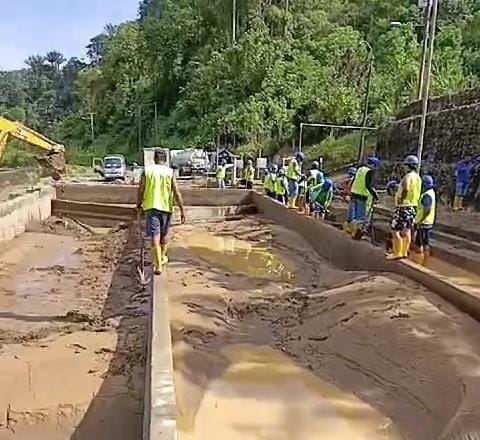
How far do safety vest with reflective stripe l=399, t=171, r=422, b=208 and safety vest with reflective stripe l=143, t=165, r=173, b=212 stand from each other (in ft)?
11.6

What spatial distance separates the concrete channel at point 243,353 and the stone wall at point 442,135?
12.9 metres

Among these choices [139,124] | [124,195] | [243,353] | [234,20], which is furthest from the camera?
[139,124]

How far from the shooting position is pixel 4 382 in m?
6.54

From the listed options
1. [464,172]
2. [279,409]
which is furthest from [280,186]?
[279,409]

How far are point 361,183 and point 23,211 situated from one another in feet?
36.5

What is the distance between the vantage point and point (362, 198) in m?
13.0

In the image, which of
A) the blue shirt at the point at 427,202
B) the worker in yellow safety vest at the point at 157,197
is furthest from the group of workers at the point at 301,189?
the worker in yellow safety vest at the point at 157,197

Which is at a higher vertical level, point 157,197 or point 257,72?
point 257,72

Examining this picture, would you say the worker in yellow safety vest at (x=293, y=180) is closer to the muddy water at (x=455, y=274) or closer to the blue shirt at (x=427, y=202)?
the muddy water at (x=455, y=274)

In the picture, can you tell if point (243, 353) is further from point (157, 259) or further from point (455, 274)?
point (455, 274)

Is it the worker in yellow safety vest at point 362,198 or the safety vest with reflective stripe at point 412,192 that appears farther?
the worker in yellow safety vest at point 362,198

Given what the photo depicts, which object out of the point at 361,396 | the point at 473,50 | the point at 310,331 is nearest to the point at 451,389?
the point at 361,396

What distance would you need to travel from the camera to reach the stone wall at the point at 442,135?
82.7 ft

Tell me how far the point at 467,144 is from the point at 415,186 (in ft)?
51.3
